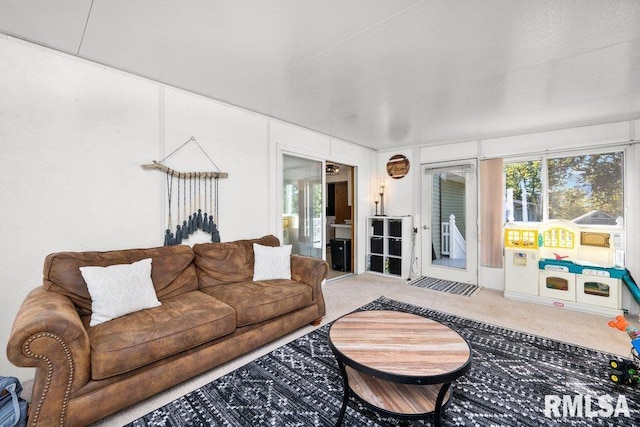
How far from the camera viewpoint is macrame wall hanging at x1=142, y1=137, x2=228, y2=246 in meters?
2.82

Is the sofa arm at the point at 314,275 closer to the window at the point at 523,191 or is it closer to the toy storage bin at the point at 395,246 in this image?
the toy storage bin at the point at 395,246

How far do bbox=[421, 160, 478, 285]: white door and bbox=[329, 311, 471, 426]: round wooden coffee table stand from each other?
3.27m

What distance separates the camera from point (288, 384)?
1984 mm

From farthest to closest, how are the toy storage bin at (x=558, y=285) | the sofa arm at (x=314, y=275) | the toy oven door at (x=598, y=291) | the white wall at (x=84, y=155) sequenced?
the toy storage bin at (x=558, y=285)
the toy oven door at (x=598, y=291)
the sofa arm at (x=314, y=275)
the white wall at (x=84, y=155)

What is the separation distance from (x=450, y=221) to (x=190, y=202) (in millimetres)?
4431

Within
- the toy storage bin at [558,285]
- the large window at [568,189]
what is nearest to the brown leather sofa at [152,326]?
the toy storage bin at [558,285]

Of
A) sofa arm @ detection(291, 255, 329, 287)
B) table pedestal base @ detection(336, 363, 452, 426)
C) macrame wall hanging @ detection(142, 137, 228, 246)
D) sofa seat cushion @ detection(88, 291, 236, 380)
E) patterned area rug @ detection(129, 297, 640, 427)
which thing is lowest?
patterned area rug @ detection(129, 297, 640, 427)

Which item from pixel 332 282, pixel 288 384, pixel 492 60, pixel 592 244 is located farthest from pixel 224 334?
pixel 592 244

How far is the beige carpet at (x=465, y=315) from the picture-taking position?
6.48 feet

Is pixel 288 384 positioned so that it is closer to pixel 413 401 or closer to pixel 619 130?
pixel 413 401

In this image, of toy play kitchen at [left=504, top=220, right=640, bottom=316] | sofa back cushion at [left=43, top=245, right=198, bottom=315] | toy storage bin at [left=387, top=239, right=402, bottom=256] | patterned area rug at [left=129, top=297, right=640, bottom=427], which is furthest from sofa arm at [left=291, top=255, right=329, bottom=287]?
toy play kitchen at [left=504, top=220, right=640, bottom=316]

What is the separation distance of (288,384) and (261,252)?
144 cm

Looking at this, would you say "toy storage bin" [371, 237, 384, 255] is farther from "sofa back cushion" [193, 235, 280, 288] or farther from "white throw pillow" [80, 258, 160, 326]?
"white throw pillow" [80, 258, 160, 326]

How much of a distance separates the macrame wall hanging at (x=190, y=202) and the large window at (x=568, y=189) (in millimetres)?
4395
